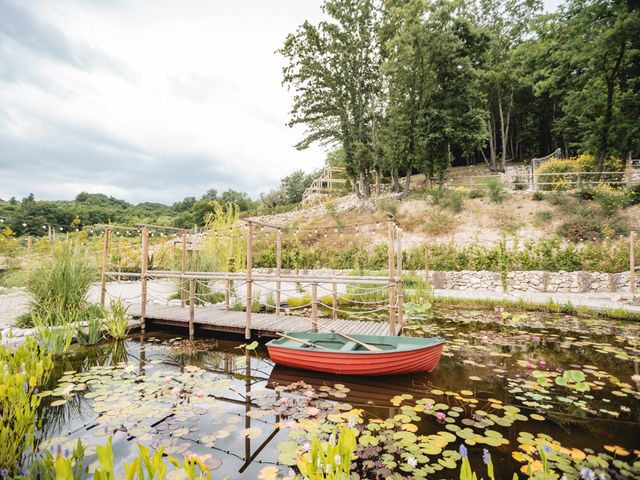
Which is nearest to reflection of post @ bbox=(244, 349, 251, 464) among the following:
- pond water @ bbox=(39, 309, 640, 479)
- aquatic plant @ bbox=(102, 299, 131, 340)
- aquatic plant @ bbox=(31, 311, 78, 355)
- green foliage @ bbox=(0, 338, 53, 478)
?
pond water @ bbox=(39, 309, 640, 479)

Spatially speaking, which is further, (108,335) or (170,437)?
(108,335)

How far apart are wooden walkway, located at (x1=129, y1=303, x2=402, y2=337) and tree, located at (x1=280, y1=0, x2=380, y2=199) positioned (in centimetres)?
1490

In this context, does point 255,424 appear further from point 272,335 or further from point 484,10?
point 484,10

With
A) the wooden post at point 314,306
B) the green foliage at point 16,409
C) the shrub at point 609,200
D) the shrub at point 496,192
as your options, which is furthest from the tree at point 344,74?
the green foliage at point 16,409

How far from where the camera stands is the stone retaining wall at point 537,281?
1120 cm

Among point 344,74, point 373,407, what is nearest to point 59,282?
point 373,407

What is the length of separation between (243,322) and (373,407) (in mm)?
3856

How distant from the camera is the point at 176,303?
31.4 ft

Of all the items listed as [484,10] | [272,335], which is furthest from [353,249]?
[484,10]

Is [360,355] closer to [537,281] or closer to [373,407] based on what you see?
[373,407]

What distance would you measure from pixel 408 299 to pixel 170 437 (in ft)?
26.8

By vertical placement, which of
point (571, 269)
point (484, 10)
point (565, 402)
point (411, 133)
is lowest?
point (565, 402)

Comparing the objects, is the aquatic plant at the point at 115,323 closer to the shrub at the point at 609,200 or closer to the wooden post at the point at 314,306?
the wooden post at the point at 314,306

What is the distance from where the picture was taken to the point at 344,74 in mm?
20094
